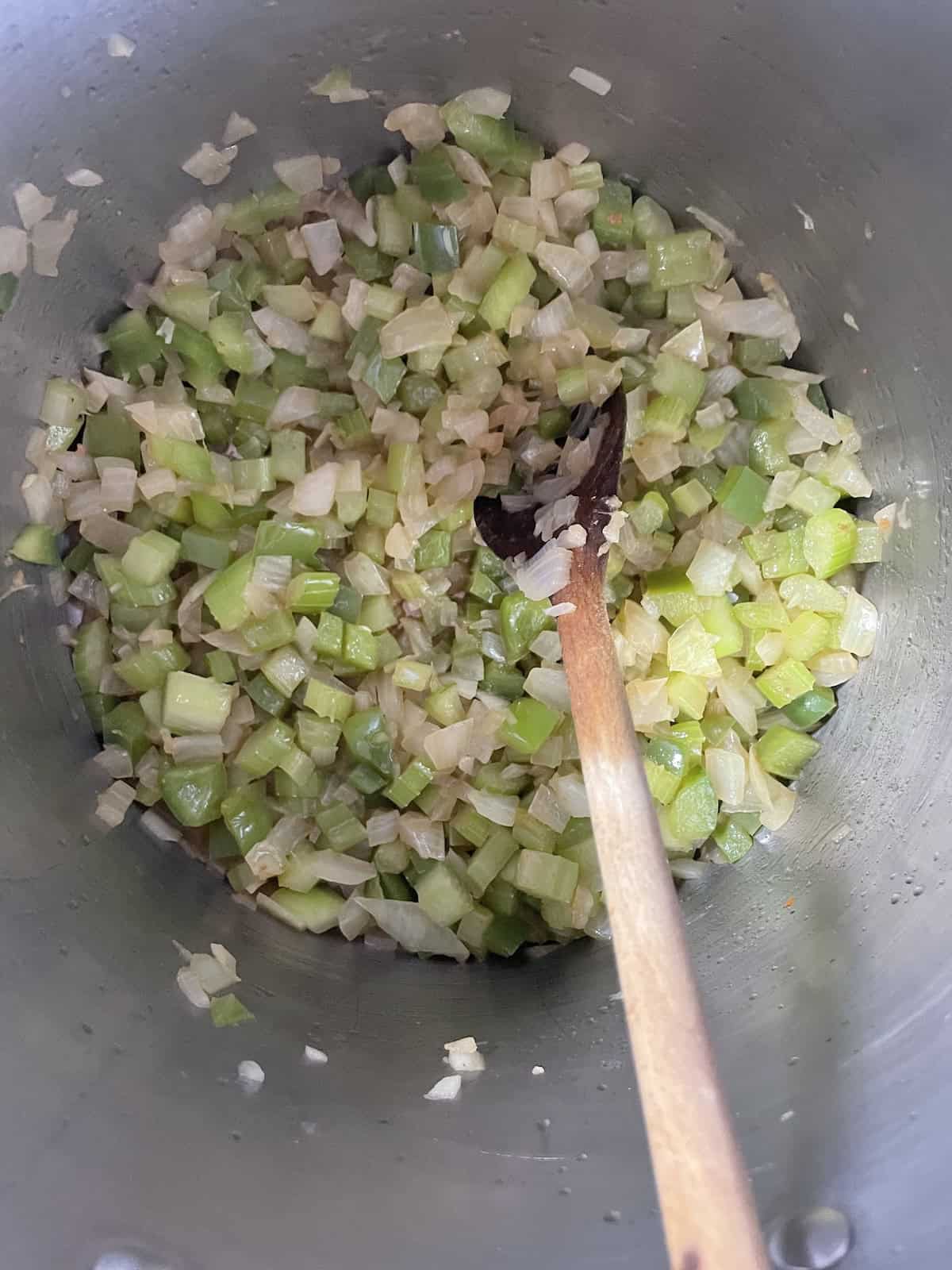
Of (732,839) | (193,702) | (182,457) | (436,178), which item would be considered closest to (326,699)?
(193,702)

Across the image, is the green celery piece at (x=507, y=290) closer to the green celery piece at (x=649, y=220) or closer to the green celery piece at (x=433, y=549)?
the green celery piece at (x=649, y=220)

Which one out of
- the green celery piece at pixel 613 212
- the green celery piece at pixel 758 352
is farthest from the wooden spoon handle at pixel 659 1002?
the green celery piece at pixel 613 212

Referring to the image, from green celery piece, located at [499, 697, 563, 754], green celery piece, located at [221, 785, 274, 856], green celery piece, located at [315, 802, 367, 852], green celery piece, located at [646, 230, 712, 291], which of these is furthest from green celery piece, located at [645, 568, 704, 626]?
green celery piece, located at [221, 785, 274, 856]

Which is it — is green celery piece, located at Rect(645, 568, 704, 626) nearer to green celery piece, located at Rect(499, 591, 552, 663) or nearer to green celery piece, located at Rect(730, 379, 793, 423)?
green celery piece, located at Rect(499, 591, 552, 663)

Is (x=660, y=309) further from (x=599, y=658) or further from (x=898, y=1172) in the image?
(x=898, y=1172)

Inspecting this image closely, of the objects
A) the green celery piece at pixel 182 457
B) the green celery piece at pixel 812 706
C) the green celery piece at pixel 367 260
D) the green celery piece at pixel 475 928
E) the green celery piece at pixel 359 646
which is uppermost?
the green celery piece at pixel 367 260

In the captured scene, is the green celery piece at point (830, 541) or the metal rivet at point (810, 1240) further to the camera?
the green celery piece at point (830, 541)
